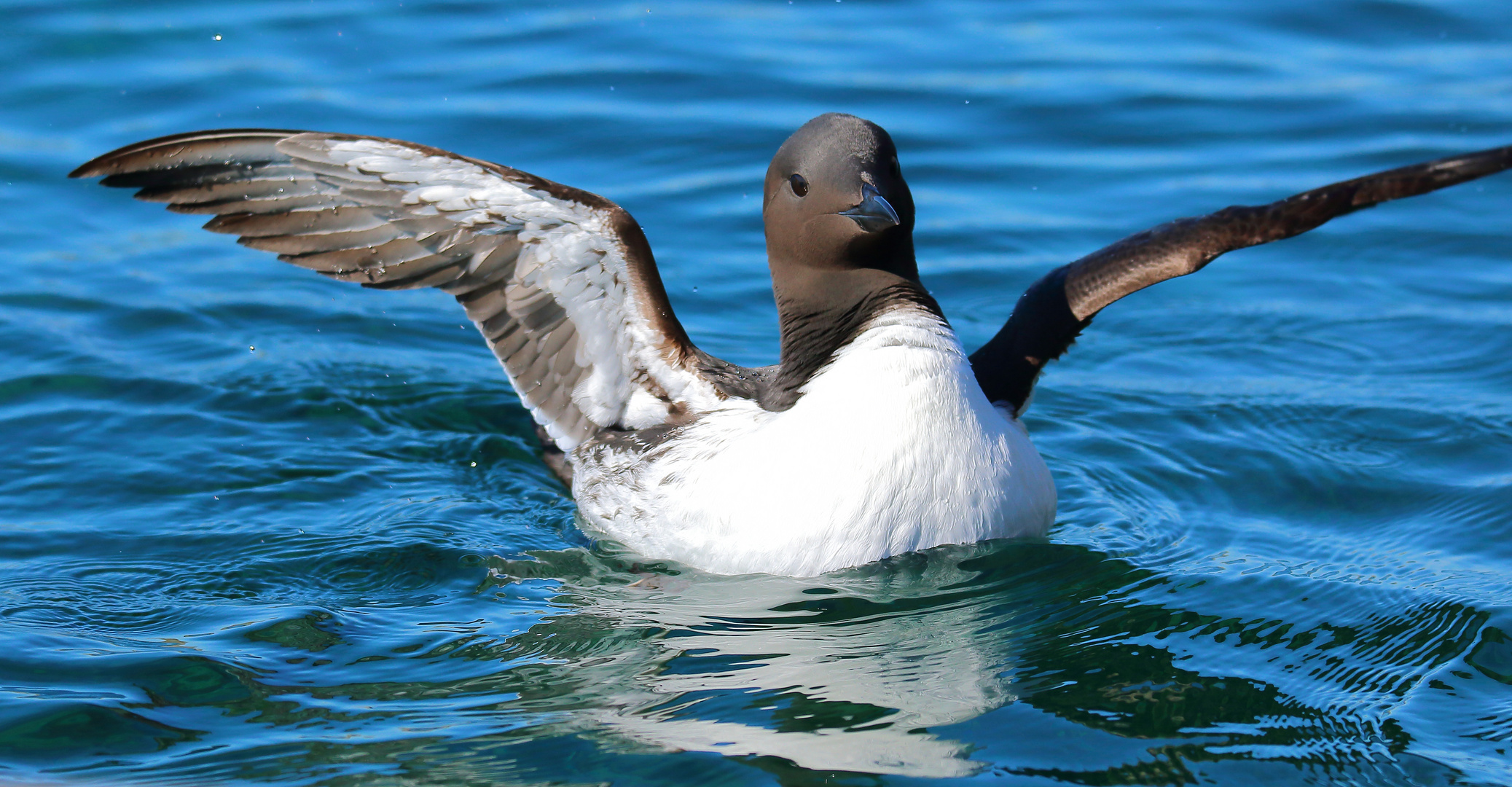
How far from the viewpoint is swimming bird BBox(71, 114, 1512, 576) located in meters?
5.02

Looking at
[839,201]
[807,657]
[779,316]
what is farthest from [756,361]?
[807,657]

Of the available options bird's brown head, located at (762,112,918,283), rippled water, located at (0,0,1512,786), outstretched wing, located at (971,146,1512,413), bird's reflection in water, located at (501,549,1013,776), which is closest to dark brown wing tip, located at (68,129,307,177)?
rippled water, located at (0,0,1512,786)

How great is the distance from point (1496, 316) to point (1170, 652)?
13.2 feet

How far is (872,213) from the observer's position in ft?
15.9

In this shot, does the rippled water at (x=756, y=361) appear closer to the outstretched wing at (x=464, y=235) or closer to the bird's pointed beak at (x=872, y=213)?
the outstretched wing at (x=464, y=235)

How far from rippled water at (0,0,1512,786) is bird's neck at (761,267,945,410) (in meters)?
0.75

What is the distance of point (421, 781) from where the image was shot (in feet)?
12.9

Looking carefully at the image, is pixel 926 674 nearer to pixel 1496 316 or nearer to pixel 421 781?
pixel 421 781

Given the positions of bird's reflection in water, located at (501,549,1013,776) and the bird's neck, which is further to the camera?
the bird's neck

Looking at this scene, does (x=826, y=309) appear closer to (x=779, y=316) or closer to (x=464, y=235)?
(x=779, y=316)

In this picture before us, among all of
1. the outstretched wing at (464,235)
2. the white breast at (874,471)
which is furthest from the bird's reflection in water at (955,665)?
the outstretched wing at (464,235)

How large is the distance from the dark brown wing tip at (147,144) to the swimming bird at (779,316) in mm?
10

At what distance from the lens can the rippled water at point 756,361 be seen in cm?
424

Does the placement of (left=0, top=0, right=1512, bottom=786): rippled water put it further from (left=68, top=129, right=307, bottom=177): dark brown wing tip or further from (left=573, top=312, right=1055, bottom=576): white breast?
(left=68, top=129, right=307, bottom=177): dark brown wing tip
